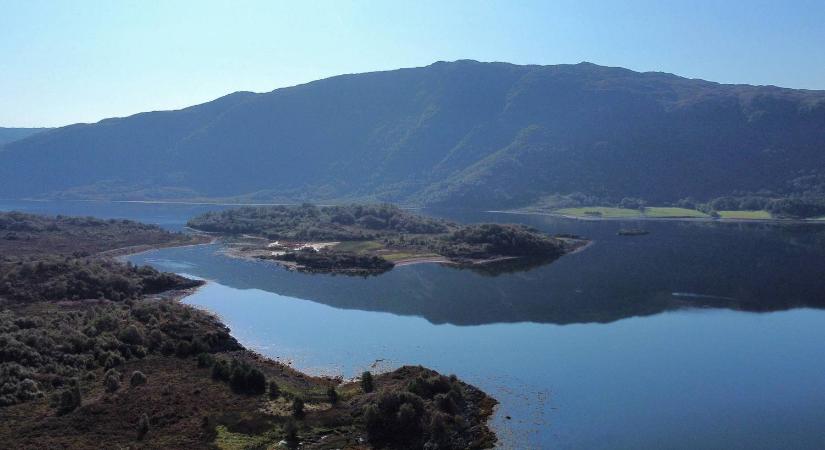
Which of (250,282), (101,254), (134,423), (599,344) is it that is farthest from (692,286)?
(101,254)

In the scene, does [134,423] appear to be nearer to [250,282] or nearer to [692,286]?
[250,282]

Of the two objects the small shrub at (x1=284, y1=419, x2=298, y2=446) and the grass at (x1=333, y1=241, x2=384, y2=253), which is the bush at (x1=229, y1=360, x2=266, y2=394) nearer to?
the small shrub at (x1=284, y1=419, x2=298, y2=446)

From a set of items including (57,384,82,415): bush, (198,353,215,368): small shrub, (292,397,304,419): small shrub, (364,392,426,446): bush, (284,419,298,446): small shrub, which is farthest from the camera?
(198,353,215,368): small shrub

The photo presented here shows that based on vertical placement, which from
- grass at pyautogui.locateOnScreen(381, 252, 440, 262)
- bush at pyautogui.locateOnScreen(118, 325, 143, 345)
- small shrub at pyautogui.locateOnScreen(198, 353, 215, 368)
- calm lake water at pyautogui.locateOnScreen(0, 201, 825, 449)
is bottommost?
calm lake water at pyautogui.locateOnScreen(0, 201, 825, 449)

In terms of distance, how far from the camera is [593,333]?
238ft

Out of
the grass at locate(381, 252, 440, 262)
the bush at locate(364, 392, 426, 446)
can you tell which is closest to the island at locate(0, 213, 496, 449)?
the bush at locate(364, 392, 426, 446)

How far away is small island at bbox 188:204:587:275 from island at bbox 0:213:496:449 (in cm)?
5139

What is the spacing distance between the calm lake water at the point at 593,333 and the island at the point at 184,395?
15.1ft

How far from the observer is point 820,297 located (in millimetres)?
91000

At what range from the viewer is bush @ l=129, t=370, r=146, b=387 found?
50625mm

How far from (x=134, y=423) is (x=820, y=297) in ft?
292

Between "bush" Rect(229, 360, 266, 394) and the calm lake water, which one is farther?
"bush" Rect(229, 360, 266, 394)

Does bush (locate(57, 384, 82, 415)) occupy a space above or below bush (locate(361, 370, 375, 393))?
above

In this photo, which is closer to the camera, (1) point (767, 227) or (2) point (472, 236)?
(2) point (472, 236)
